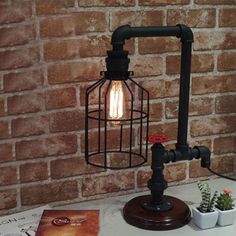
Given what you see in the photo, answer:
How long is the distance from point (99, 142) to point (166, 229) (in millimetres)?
356

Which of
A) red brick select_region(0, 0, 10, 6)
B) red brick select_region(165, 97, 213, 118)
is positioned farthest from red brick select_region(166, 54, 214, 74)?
red brick select_region(0, 0, 10, 6)

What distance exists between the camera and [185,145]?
52.8 inches

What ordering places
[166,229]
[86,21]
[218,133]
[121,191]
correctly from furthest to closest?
[218,133], [121,191], [86,21], [166,229]

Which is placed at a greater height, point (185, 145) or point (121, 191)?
point (185, 145)

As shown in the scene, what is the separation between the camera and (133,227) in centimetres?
129

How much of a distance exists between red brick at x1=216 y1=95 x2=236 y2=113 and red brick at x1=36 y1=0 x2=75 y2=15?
63 centimetres

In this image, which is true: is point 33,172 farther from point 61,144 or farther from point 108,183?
point 108,183

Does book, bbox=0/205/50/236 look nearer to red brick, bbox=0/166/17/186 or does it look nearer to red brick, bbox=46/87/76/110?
red brick, bbox=0/166/17/186

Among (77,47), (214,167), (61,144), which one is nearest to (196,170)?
(214,167)

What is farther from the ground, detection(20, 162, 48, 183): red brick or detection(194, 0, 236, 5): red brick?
detection(194, 0, 236, 5): red brick

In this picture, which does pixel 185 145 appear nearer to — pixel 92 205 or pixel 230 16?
pixel 92 205

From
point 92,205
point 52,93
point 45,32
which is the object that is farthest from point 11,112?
point 92,205

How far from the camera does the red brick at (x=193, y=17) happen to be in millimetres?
1512

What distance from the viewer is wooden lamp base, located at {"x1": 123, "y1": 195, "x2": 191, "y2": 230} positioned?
127 centimetres
